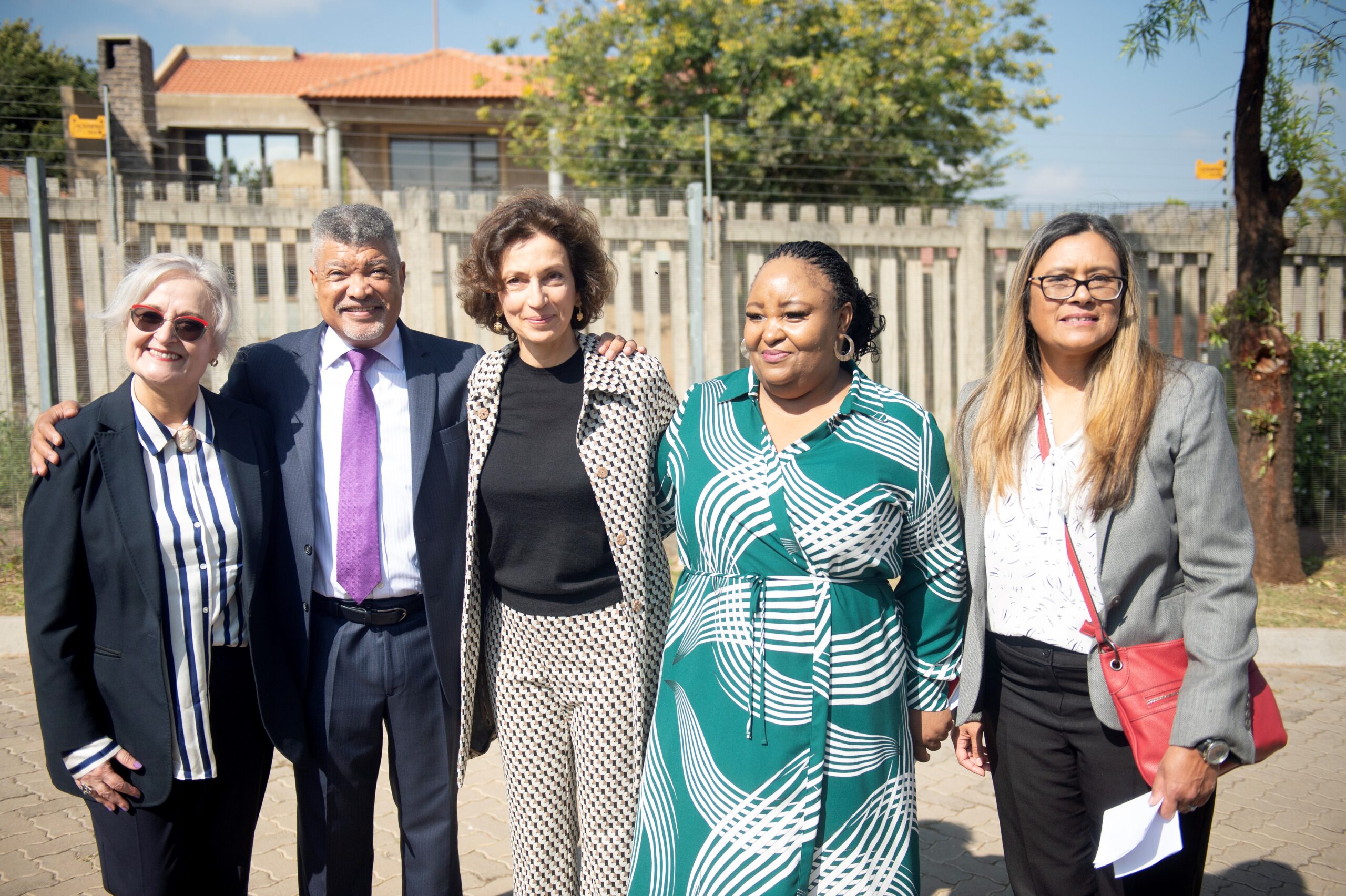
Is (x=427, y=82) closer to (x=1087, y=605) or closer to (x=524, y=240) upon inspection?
(x=524, y=240)

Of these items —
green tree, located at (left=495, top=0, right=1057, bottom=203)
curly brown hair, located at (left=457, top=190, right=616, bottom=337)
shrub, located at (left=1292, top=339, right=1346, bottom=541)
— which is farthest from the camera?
green tree, located at (left=495, top=0, right=1057, bottom=203)

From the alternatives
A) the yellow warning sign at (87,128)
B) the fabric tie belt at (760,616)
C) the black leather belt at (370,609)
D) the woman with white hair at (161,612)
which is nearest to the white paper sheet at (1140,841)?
the fabric tie belt at (760,616)

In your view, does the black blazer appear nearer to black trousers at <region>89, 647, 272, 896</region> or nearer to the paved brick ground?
black trousers at <region>89, 647, 272, 896</region>

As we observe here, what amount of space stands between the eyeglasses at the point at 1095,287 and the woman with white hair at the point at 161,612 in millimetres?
2182

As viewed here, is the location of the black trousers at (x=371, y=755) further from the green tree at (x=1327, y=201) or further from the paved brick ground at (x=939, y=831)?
the green tree at (x=1327, y=201)

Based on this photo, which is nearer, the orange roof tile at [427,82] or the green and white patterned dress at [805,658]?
the green and white patterned dress at [805,658]

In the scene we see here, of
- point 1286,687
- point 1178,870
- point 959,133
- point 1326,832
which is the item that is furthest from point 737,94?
point 1178,870

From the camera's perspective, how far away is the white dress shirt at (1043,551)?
2352 millimetres

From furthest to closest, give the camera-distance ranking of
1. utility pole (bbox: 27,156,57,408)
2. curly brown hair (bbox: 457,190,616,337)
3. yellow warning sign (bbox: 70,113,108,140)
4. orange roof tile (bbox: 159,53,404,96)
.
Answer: orange roof tile (bbox: 159,53,404,96), yellow warning sign (bbox: 70,113,108,140), utility pole (bbox: 27,156,57,408), curly brown hair (bbox: 457,190,616,337)

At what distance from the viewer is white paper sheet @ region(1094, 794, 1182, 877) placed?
2.20m

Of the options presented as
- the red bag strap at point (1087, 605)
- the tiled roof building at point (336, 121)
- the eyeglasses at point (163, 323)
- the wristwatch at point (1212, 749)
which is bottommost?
the wristwatch at point (1212, 749)

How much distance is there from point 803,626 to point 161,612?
5.27ft

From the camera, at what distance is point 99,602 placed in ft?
7.94

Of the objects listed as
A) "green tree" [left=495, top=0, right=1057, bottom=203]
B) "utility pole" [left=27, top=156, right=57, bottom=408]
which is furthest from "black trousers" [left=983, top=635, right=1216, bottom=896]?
"green tree" [left=495, top=0, right=1057, bottom=203]
